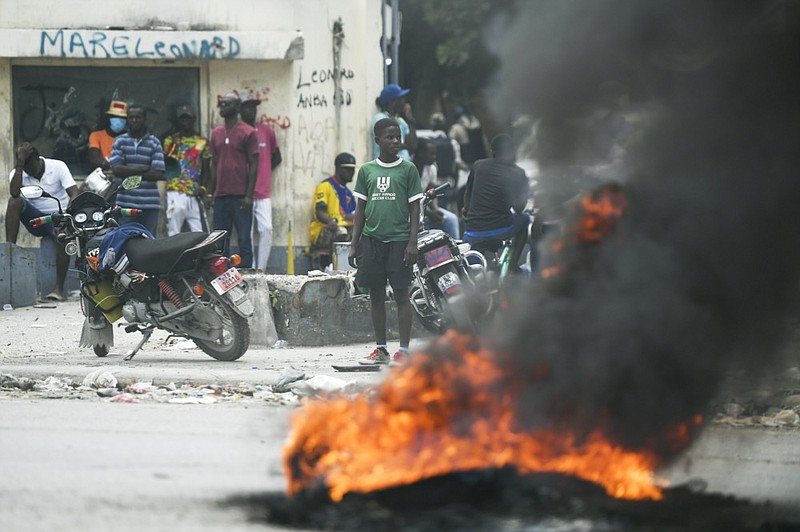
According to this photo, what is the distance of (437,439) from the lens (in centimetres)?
539

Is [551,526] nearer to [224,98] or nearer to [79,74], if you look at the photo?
[224,98]

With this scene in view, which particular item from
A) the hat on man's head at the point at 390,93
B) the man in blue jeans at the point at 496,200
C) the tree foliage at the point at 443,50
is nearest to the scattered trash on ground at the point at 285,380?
the man in blue jeans at the point at 496,200

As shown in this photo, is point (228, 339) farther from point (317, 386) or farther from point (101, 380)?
point (317, 386)

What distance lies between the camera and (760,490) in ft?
20.4

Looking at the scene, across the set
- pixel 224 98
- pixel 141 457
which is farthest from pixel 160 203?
pixel 141 457

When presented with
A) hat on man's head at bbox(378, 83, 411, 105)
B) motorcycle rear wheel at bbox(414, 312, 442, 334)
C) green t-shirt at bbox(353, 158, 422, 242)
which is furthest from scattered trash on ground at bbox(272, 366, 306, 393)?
hat on man's head at bbox(378, 83, 411, 105)

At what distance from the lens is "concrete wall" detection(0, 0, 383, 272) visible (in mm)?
16812

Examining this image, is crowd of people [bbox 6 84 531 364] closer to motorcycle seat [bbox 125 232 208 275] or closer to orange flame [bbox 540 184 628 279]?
motorcycle seat [bbox 125 232 208 275]

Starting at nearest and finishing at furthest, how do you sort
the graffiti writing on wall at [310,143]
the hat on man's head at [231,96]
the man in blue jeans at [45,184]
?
the man in blue jeans at [45,184], the hat on man's head at [231,96], the graffiti writing on wall at [310,143]

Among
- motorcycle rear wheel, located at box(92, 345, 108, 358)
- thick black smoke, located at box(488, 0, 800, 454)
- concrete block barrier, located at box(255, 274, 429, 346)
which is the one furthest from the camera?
concrete block barrier, located at box(255, 274, 429, 346)

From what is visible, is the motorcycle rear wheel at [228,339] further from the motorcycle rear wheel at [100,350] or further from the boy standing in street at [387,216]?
the boy standing in street at [387,216]

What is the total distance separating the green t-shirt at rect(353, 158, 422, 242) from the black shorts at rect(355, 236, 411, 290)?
60 millimetres

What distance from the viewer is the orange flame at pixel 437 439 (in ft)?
17.6

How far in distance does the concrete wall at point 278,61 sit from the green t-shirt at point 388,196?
6.67m
